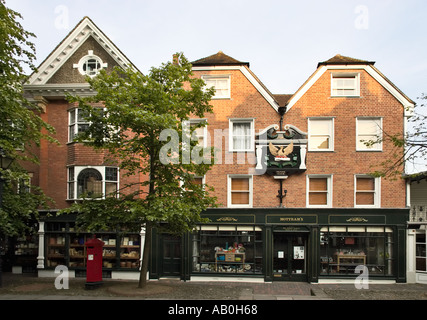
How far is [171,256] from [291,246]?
5778 mm

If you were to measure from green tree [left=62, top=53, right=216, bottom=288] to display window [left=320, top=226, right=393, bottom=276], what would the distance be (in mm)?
6937

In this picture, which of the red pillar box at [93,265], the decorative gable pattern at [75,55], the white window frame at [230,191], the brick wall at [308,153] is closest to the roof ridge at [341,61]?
the brick wall at [308,153]

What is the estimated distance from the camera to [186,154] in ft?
49.6

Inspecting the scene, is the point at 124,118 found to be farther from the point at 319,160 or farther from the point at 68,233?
the point at 319,160

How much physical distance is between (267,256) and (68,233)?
31.9ft

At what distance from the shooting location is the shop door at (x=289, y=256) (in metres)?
19.1

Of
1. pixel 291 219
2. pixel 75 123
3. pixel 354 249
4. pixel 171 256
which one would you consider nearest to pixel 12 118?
pixel 75 123

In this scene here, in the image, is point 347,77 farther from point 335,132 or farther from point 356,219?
point 356,219

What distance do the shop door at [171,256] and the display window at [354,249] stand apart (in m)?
6.78

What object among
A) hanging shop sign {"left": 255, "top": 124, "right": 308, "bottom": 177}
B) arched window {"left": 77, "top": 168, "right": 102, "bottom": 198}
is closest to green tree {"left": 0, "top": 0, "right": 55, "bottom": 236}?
arched window {"left": 77, "top": 168, "right": 102, "bottom": 198}

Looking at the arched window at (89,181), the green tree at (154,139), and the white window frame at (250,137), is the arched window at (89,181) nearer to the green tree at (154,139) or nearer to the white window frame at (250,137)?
the green tree at (154,139)

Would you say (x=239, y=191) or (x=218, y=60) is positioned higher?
(x=218, y=60)

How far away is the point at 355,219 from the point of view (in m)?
18.9

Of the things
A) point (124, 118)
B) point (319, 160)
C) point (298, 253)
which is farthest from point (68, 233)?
point (319, 160)
